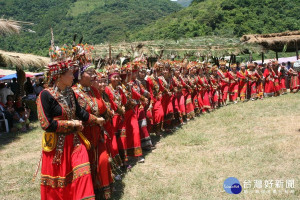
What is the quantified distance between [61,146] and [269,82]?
40.1 feet

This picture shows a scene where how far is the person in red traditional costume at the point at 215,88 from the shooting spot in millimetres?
12055

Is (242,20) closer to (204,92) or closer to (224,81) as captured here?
(224,81)

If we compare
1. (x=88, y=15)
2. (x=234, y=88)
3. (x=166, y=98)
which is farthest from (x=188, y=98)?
(x=88, y=15)

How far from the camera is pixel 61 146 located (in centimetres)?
355

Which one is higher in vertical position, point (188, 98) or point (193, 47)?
point (193, 47)

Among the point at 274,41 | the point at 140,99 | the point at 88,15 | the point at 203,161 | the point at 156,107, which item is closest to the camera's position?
the point at 203,161

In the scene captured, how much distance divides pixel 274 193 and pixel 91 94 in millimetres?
2778

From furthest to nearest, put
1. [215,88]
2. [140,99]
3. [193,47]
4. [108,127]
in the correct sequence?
[193,47] → [215,88] → [140,99] → [108,127]

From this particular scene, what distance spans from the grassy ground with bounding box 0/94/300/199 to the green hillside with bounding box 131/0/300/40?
26916 millimetres

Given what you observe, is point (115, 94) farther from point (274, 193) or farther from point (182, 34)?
point (182, 34)

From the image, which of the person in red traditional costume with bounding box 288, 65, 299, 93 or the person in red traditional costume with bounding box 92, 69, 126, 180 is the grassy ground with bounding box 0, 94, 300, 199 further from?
the person in red traditional costume with bounding box 288, 65, 299, 93

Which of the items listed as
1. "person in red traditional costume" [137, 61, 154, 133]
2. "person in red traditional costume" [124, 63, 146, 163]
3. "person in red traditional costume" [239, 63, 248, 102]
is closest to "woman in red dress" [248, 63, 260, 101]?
"person in red traditional costume" [239, 63, 248, 102]

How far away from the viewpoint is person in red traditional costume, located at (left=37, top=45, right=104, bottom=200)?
3498 mm

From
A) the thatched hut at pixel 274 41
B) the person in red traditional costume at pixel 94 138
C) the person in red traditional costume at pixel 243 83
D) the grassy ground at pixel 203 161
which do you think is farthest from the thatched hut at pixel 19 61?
the thatched hut at pixel 274 41
